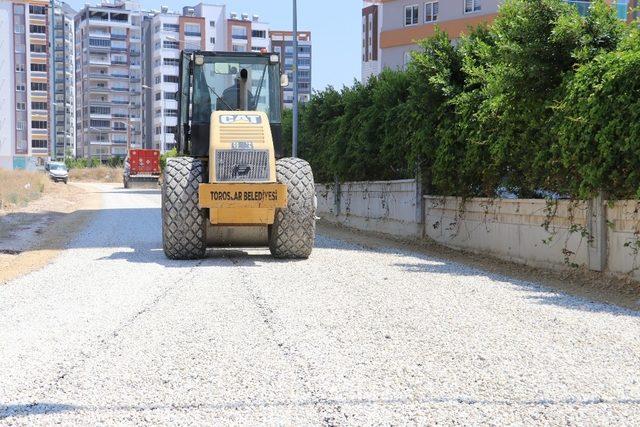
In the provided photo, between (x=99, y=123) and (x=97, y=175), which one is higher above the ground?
(x=99, y=123)

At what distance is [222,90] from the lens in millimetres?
15312

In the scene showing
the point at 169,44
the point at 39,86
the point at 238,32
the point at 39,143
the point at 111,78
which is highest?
the point at 238,32

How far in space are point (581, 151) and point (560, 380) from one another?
6959mm

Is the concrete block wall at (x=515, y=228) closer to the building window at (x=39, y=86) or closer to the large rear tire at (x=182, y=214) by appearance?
the large rear tire at (x=182, y=214)

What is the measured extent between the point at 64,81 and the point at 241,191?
146788 mm

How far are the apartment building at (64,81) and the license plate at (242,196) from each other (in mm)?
139751

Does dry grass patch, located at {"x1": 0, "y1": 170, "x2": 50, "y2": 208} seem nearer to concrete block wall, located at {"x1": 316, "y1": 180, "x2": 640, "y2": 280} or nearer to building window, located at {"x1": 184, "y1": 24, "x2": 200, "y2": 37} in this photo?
concrete block wall, located at {"x1": 316, "y1": 180, "x2": 640, "y2": 280}

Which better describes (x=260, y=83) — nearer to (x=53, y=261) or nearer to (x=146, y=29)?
(x=53, y=261)

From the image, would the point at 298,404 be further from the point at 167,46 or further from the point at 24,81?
the point at 167,46

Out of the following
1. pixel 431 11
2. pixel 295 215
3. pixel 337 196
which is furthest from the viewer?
pixel 431 11

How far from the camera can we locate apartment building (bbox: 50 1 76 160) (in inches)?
5920

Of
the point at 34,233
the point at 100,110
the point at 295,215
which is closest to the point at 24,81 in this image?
the point at 100,110

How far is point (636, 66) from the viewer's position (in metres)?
11.2

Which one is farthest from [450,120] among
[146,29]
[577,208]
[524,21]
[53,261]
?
[146,29]
